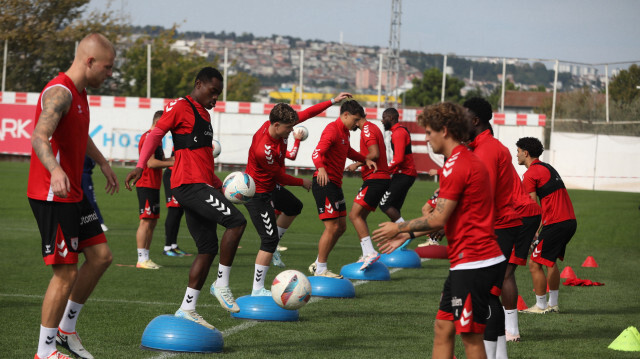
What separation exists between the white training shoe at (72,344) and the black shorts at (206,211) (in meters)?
1.47

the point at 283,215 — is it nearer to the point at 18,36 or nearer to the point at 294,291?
the point at 294,291

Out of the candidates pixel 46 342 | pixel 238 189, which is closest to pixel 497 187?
pixel 238 189

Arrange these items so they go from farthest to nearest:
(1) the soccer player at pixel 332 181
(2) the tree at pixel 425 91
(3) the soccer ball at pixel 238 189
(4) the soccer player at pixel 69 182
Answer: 1. (2) the tree at pixel 425 91
2. (1) the soccer player at pixel 332 181
3. (3) the soccer ball at pixel 238 189
4. (4) the soccer player at pixel 69 182

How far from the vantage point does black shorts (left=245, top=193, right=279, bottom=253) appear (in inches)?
373

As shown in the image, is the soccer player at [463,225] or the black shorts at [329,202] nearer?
the soccer player at [463,225]

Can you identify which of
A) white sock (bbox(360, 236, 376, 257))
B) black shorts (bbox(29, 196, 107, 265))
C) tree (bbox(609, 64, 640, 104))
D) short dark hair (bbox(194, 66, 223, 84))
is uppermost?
tree (bbox(609, 64, 640, 104))

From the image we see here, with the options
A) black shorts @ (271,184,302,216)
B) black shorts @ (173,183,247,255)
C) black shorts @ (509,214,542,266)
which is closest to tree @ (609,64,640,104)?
black shorts @ (271,184,302,216)

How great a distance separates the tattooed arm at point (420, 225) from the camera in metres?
5.32

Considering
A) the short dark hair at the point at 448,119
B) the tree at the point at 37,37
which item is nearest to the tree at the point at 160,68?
the tree at the point at 37,37

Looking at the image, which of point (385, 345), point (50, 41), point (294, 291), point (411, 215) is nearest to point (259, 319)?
point (294, 291)

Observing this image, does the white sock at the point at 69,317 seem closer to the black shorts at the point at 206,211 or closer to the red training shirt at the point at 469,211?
the black shorts at the point at 206,211

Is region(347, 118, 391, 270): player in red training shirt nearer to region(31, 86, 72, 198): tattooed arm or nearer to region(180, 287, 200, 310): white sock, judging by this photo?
region(180, 287, 200, 310): white sock

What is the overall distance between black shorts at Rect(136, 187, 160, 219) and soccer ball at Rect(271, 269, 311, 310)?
5052 millimetres

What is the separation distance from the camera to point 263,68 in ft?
170
